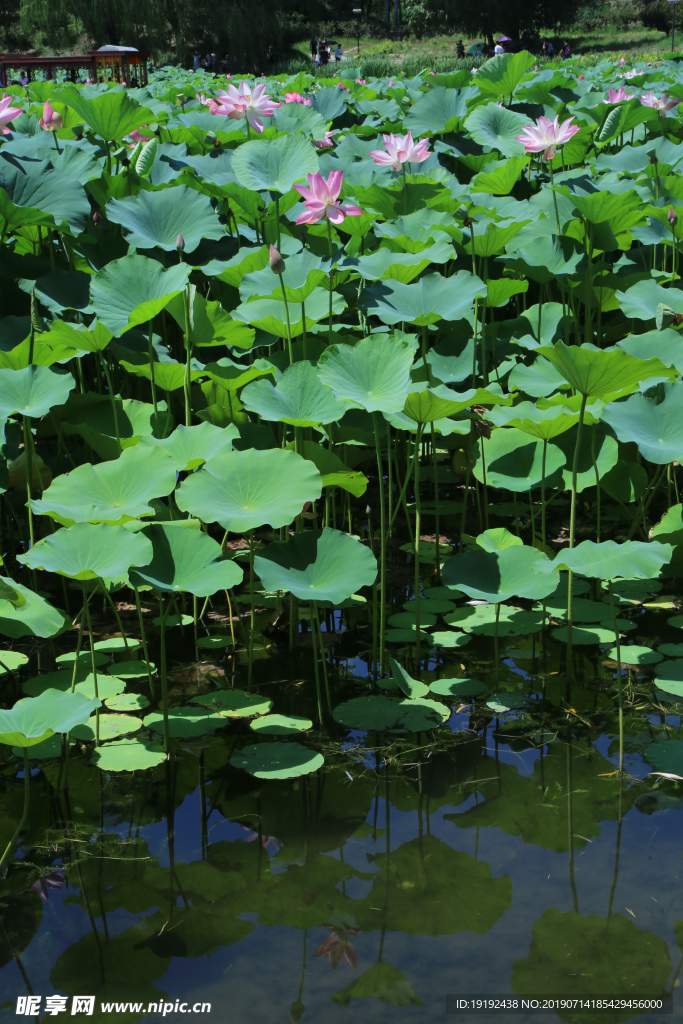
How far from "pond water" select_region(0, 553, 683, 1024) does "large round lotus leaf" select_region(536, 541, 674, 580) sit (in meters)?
0.36

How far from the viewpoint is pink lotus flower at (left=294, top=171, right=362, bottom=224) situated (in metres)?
2.36

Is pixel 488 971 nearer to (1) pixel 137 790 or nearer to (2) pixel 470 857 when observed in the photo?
(2) pixel 470 857

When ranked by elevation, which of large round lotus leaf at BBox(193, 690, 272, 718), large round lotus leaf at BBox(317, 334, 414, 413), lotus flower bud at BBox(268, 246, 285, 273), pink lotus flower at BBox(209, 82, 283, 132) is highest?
pink lotus flower at BBox(209, 82, 283, 132)

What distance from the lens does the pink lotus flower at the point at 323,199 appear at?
236 cm

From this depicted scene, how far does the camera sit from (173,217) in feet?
9.59

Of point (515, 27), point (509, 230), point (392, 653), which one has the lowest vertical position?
point (392, 653)

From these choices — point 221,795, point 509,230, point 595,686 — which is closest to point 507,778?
point 595,686

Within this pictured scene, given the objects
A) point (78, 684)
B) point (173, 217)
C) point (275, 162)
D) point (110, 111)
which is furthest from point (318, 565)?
point (110, 111)

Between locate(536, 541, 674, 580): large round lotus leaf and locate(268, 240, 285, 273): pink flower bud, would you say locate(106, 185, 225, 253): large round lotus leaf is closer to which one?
locate(268, 240, 285, 273): pink flower bud

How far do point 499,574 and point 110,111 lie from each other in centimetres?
229

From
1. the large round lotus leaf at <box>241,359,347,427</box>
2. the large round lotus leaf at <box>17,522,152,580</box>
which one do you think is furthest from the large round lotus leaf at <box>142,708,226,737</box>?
the large round lotus leaf at <box>241,359,347,427</box>

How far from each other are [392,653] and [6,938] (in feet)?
3.62

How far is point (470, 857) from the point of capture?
1486mm

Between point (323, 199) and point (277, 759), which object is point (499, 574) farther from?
point (323, 199)
